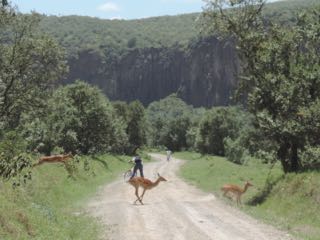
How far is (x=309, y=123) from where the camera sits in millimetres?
29078

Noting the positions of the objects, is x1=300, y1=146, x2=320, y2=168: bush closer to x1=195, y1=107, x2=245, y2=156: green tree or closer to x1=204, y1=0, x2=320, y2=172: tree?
x1=204, y1=0, x2=320, y2=172: tree

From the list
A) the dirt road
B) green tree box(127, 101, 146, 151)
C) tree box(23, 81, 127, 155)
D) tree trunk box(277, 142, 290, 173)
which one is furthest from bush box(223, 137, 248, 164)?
the dirt road

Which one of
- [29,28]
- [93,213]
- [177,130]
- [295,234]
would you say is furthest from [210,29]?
[177,130]

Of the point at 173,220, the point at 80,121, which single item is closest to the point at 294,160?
the point at 173,220

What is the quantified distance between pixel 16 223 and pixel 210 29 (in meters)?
22.3

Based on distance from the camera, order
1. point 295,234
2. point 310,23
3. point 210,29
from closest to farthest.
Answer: point 295,234
point 310,23
point 210,29

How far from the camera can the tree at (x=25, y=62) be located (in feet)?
123

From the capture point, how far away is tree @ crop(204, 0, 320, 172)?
30109 mm

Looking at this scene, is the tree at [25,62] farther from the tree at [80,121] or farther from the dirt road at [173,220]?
the tree at [80,121]

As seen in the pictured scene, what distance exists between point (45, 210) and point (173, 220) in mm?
4542

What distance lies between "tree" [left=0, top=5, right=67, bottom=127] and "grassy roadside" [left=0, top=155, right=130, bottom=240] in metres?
6.30

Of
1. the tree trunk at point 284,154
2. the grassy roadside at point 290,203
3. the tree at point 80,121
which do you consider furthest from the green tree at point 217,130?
the tree trunk at point 284,154

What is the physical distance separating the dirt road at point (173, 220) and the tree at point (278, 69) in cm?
558

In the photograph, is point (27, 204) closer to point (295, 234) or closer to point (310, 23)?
point (295, 234)
